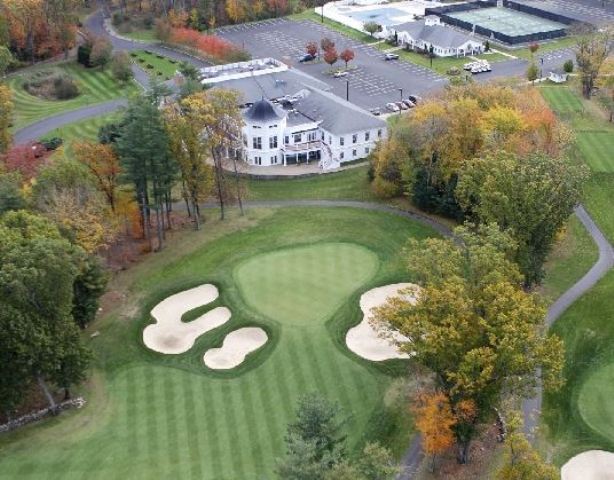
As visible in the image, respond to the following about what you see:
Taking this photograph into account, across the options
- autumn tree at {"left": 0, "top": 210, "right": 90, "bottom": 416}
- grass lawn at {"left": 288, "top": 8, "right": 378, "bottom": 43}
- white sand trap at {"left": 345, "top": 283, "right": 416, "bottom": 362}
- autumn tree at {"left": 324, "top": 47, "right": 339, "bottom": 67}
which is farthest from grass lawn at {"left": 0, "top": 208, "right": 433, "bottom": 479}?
grass lawn at {"left": 288, "top": 8, "right": 378, "bottom": 43}

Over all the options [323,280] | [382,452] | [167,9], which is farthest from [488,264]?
[167,9]

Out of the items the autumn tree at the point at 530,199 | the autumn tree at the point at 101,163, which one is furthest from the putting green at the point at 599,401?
the autumn tree at the point at 101,163

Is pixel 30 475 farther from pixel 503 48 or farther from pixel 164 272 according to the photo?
pixel 503 48

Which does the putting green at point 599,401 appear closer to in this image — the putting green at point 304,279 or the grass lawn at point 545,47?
the putting green at point 304,279

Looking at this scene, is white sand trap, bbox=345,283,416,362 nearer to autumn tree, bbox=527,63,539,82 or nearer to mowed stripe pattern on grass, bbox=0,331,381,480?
mowed stripe pattern on grass, bbox=0,331,381,480

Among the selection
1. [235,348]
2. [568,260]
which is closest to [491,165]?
[568,260]

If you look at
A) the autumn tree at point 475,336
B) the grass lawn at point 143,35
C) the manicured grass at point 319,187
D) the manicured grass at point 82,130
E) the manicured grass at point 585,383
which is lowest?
the manicured grass at point 319,187

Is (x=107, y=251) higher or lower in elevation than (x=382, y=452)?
lower

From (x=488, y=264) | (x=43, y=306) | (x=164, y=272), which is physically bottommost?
(x=164, y=272)
